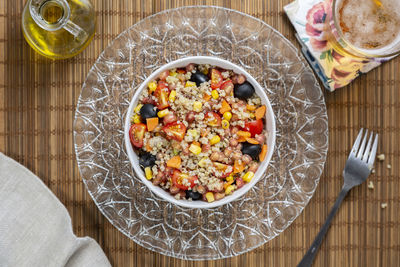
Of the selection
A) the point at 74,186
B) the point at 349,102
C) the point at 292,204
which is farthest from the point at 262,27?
the point at 74,186

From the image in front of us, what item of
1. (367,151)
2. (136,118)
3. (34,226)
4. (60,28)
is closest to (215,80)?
(136,118)

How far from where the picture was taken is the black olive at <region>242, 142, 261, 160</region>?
1.21 meters

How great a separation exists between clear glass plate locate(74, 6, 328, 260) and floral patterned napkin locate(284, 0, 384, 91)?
5 centimetres

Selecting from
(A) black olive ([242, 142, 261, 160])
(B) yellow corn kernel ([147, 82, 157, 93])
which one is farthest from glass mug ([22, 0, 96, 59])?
(A) black olive ([242, 142, 261, 160])

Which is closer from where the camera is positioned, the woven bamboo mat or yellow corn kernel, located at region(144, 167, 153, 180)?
yellow corn kernel, located at region(144, 167, 153, 180)

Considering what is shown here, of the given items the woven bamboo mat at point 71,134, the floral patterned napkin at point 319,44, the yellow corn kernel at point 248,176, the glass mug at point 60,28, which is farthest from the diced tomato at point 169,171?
the floral patterned napkin at point 319,44

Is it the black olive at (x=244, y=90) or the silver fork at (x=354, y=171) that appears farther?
the silver fork at (x=354, y=171)

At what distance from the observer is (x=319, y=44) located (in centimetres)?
135

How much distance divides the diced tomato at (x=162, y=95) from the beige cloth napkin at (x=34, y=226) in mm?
492

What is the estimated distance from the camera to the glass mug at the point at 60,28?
4.13 ft

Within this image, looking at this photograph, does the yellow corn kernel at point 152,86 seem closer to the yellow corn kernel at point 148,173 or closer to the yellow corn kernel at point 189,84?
the yellow corn kernel at point 189,84

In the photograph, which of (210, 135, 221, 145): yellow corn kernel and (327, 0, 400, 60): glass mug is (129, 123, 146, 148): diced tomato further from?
(327, 0, 400, 60): glass mug

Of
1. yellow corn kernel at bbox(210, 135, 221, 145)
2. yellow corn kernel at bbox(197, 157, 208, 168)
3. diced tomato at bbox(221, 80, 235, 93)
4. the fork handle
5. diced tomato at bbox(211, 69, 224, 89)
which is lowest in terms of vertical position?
the fork handle

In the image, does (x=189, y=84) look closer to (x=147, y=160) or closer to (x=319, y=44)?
(x=147, y=160)
